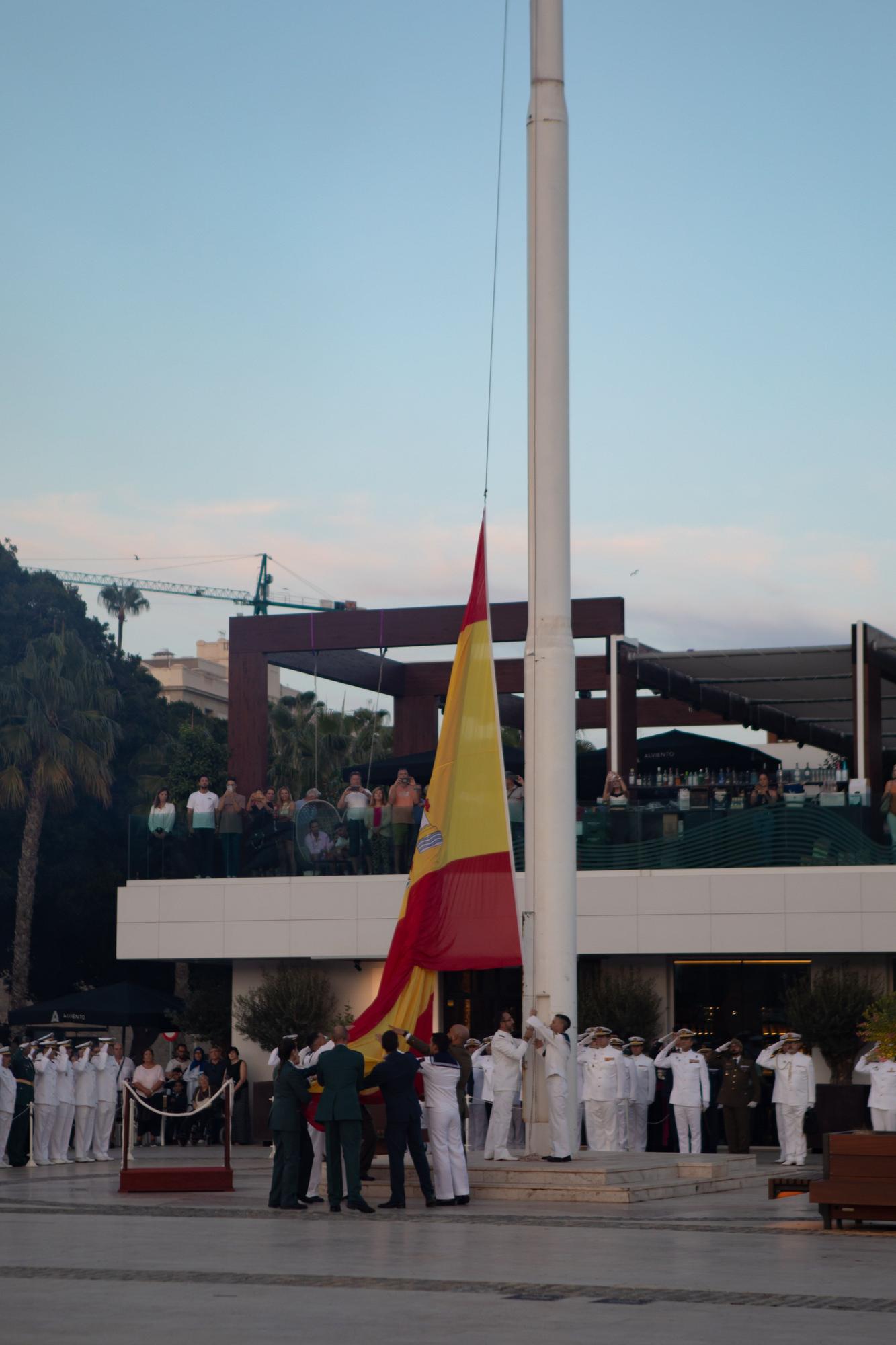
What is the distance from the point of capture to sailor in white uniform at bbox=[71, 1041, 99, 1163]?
27.6m

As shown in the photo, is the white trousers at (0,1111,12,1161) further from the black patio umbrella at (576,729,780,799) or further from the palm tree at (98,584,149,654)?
the palm tree at (98,584,149,654)

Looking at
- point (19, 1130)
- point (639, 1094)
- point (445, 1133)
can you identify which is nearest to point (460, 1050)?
point (639, 1094)

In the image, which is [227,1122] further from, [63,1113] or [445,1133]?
[63,1113]

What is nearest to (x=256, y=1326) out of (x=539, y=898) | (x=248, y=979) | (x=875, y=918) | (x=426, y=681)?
(x=539, y=898)

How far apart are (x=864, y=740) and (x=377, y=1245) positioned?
1913 centimetres

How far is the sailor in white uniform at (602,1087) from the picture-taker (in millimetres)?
24422

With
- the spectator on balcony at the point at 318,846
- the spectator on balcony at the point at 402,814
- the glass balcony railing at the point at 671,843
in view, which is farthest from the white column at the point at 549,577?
the spectator on balcony at the point at 318,846

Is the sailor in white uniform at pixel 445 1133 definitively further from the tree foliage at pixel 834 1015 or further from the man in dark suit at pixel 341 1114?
the tree foliage at pixel 834 1015

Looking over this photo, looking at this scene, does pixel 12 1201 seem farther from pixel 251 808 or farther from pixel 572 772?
pixel 251 808

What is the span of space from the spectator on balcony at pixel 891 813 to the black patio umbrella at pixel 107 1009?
13.3 metres

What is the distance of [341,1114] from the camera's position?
56.0 ft

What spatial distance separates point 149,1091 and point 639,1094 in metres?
7.94

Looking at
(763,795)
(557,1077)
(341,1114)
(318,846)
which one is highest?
(763,795)

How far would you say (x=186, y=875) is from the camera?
33.0 m
